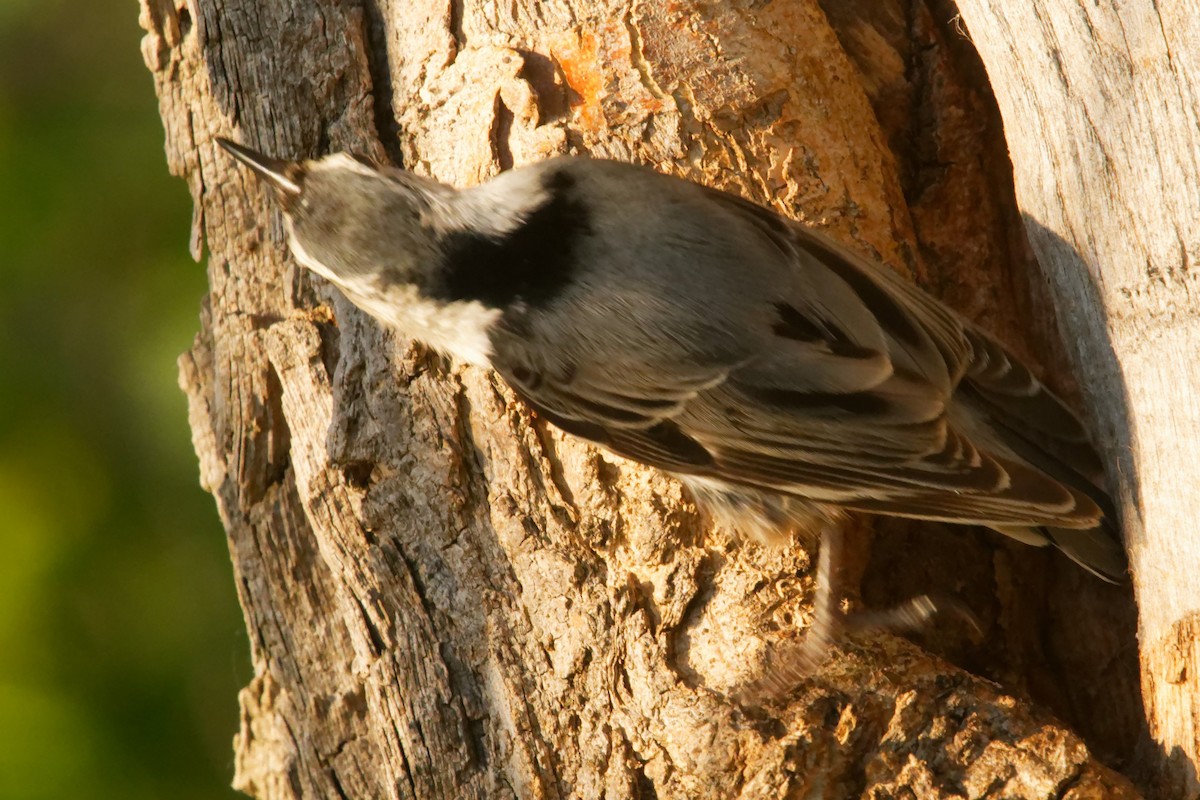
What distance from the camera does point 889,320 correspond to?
219 cm

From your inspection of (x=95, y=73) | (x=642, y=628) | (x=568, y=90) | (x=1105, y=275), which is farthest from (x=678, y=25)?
(x=95, y=73)

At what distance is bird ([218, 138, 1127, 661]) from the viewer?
2.09m

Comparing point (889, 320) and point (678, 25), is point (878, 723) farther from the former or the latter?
point (678, 25)

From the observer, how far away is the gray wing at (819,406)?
6.84 ft

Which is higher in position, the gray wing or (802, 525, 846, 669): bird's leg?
the gray wing

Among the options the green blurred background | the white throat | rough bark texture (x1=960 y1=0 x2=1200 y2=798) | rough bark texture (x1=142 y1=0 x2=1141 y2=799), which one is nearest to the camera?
rough bark texture (x1=960 y1=0 x2=1200 y2=798)

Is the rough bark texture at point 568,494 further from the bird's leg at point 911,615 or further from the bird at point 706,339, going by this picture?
the bird at point 706,339

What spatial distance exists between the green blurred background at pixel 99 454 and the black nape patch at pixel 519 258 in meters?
1.30

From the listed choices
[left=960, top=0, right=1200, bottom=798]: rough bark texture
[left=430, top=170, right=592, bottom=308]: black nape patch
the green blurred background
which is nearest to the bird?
[left=430, top=170, right=592, bottom=308]: black nape patch

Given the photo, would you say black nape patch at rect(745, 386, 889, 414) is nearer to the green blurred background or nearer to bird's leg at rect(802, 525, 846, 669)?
bird's leg at rect(802, 525, 846, 669)

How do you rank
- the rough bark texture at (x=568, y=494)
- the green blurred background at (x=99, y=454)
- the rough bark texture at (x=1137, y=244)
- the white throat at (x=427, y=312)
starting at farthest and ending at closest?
the green blurred background at (x=99, y=454)
the white throat at (x=427, y=312)
the rough bark texture at (x=568, y=494)
the rough bark texture at (x=1137, y=244)

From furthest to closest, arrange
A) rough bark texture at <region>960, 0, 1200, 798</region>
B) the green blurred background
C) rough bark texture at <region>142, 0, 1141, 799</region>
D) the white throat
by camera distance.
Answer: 1. the green blurred background
2. the white throat
3. rough bark texture at <region>142, 0, 1141, 799</region>
4. rough bark texture at <region>960, 0, 1200, 798</region>

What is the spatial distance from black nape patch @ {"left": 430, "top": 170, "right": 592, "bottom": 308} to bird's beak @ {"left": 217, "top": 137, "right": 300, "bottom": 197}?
0.31 m

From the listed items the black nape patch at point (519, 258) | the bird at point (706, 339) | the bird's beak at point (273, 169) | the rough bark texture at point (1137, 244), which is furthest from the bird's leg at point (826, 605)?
the bird's beak at point (273, 169)
